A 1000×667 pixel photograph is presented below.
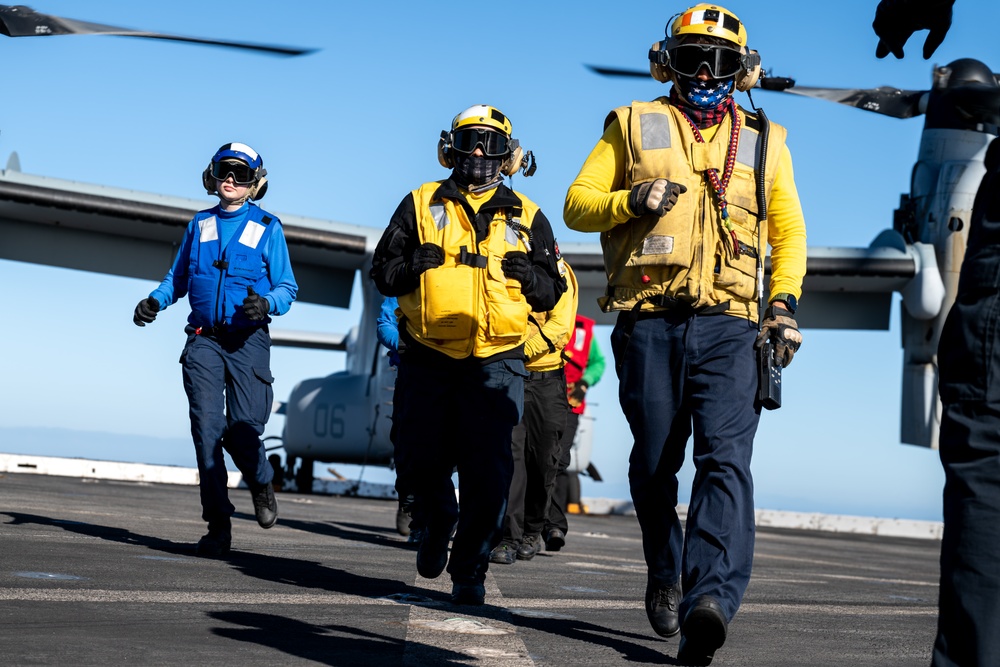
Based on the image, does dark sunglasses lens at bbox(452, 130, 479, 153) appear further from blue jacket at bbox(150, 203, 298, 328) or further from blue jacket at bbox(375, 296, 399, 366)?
blue jacket at bbox(375, 296, 399, 366)

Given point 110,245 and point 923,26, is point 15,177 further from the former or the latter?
point 923,26

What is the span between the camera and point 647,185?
169 inches

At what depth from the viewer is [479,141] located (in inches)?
216

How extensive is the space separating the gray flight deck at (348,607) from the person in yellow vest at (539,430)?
10.2 inches

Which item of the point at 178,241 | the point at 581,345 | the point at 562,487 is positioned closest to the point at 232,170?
the point at 581,345

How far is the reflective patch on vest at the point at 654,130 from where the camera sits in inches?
181

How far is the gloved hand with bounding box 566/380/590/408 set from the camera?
9883mm

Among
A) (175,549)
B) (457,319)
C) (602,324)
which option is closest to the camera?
(457,319)

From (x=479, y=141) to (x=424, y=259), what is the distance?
635 mm

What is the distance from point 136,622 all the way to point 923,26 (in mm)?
2833

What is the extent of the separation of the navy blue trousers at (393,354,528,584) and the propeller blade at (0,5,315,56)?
15.2 feet

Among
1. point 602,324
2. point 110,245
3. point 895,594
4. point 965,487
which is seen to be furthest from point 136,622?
point 602,324

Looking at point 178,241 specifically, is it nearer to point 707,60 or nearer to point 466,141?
point 466,141

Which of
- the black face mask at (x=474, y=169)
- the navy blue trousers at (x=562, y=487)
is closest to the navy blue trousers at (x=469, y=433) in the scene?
the black face mask at (x=474, y=169)
